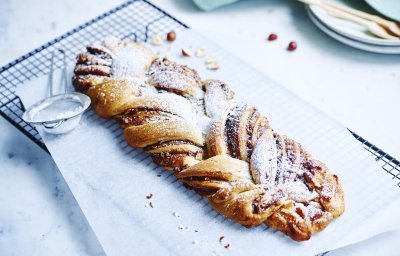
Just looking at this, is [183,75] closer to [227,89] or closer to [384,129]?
[227,89]

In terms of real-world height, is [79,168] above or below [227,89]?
below

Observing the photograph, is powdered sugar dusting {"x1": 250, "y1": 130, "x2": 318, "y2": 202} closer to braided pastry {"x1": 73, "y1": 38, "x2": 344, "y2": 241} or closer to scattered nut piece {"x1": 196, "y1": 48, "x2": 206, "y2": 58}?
braided pastry {"x1": 73, "y1": 38, "x2": 344, "y2": 241}

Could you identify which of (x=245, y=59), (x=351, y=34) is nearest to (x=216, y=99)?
(x=245, y=59)

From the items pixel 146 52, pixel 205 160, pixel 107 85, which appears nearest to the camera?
pixel 205 160

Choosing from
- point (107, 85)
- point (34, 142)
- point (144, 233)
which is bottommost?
point (34, 142)

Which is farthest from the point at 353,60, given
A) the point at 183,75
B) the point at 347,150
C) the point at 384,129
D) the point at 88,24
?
the point at 88,24

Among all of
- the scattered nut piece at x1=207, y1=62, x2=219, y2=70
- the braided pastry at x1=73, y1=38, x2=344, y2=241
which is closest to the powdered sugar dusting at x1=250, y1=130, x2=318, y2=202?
the braided pastry at x1=73, y1=38, x2=344, y2=241

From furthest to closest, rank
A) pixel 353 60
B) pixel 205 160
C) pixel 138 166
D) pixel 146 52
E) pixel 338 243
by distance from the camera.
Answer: pixel 353 60 → pixel 146 52 → pixel 138 166 → pixel 205 160 → pixel 338 243

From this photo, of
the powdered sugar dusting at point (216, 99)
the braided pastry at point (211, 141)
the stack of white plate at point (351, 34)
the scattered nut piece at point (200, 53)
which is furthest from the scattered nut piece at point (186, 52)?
the stack of white plate at point (351, 34)
